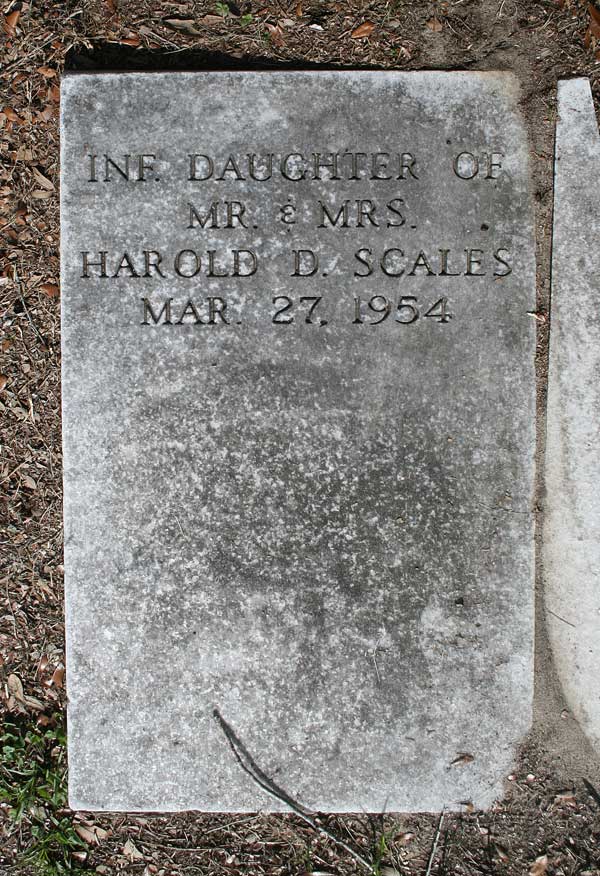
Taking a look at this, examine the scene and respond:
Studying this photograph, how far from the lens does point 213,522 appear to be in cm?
256

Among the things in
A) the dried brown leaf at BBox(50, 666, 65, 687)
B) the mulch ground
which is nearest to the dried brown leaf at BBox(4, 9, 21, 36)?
the mulch ground

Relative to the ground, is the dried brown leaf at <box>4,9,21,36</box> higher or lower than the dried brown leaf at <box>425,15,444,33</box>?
higher

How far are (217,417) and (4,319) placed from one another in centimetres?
116

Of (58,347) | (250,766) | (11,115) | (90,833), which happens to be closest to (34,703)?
(90,833)

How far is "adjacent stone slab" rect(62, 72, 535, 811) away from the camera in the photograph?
2.50m

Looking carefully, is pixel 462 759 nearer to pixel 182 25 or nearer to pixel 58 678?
pixel 58 678

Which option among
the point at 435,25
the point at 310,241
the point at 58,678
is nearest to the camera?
the point at 310,241

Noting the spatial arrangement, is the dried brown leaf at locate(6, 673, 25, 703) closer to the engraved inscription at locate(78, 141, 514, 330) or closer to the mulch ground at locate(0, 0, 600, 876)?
the mulch ground at locate(0, 0, 600, 876)

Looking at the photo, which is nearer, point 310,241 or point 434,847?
point 310,241

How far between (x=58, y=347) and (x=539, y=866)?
3088mm

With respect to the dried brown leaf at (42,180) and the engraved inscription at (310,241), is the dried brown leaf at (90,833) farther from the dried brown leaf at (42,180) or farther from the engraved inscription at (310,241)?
the dried brown leaf at (42,180)

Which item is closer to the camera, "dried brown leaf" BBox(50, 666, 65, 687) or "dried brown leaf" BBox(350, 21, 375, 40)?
"dried brown leaf" BBox(350, 21, 375, 40)

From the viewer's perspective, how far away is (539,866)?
8.84 ft

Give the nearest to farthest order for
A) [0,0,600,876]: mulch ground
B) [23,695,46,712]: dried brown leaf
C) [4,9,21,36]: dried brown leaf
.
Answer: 1. [0,0,600,876]: mulch ground
2. [4,9,21,36]: dried brown leaf
3. [23,695,46,712]: dried brown leaf
